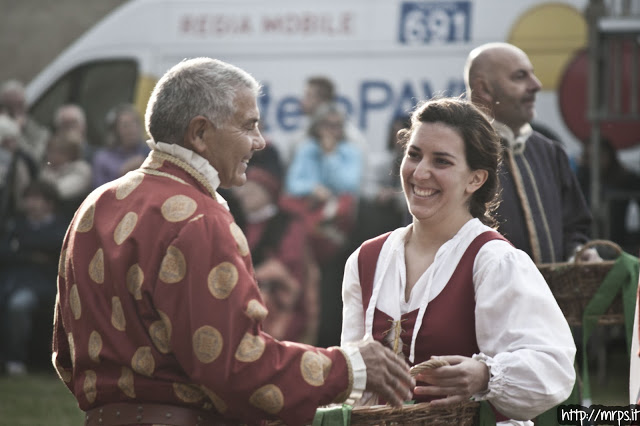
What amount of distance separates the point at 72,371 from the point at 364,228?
601 centimetres

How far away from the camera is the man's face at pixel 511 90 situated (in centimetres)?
433

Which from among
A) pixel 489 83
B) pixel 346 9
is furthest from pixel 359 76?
pixel 489 83

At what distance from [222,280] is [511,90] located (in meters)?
2.14

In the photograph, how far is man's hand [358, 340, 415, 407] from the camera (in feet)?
8.83

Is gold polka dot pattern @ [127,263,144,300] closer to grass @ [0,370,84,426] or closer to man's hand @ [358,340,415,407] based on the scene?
man's hand @ [358,340,415,407]

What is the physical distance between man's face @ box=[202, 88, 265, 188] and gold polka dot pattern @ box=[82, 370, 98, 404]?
616 millimetres

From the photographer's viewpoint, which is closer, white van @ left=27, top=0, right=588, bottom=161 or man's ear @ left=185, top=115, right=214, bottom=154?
man's ear @ left=185, top=115, right=214, bottom=154

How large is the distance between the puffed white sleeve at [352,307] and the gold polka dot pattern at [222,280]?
0.71 m

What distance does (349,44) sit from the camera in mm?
8922

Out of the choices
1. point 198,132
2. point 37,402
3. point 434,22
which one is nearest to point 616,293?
point 198,132

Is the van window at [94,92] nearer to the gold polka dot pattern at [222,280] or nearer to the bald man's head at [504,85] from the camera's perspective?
the bald man's head at [504,85]

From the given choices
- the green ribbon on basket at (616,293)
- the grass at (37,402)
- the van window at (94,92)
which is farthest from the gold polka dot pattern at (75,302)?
the van window at (94,92)

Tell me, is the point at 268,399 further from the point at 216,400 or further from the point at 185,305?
the point at 185,305

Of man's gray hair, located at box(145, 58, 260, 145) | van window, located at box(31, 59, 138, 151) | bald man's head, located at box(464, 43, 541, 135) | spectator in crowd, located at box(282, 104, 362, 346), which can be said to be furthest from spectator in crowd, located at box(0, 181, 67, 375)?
man's gray hair, located at box(145, 58, 260, 145)
